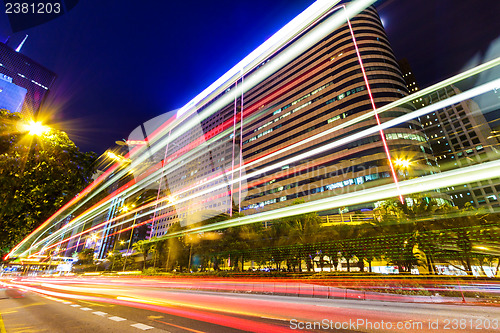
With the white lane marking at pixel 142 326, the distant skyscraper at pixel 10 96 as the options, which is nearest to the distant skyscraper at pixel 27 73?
the distant skyscraper at pixel 10 96

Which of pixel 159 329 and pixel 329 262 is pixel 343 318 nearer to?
pixel 159 329

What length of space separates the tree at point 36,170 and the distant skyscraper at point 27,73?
548ft

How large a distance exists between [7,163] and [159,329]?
22.7 feet

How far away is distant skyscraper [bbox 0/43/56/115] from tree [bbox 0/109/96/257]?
167 metres

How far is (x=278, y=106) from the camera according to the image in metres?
72.2

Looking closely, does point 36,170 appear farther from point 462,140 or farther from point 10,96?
point 10,96

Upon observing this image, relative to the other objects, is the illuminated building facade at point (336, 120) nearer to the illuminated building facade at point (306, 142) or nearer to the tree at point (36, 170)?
the illuminated building facade at point (306, 142)

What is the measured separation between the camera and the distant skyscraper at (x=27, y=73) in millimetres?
129250

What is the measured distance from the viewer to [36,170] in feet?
24.1

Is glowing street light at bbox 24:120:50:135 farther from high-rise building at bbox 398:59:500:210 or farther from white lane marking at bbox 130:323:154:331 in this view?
high-rise building at bbox 398:59:500:210

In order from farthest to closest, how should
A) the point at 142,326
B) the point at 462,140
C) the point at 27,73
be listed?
the point at 27,73
the point at 462,140
the point at 142,326
